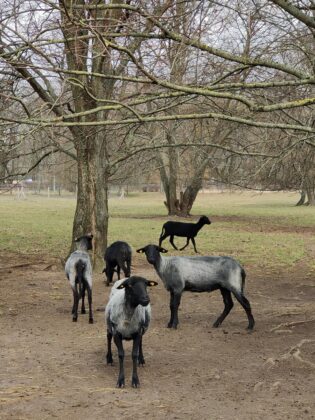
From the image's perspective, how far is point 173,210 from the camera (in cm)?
3594

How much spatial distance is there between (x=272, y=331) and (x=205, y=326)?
1075mm

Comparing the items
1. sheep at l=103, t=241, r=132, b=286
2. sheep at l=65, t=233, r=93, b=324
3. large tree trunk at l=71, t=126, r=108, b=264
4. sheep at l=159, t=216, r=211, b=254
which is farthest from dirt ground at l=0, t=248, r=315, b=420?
sheep at l=159, t=216, r=211, b=254

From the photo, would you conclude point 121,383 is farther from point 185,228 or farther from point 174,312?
point 185,228

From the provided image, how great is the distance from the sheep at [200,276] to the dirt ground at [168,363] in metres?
0.41

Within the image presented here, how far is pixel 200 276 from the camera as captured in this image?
9031mm

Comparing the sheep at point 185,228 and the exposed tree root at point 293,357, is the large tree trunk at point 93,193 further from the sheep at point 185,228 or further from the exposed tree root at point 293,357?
the exposed tree root at point 293,357

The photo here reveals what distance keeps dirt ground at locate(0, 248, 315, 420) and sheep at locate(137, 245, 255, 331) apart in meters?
0.41

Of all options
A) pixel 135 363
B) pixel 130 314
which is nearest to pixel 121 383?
pixel 135 363

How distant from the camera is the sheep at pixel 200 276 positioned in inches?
352

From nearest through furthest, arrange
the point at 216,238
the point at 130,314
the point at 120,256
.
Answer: the point at 130,314
the point at 120,256
the point at 216,238

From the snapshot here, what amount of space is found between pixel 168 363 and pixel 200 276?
6.99 ft

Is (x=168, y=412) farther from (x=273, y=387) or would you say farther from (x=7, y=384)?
(x=7, y=384)

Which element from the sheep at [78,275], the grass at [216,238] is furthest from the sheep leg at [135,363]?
the grass at [216,238]

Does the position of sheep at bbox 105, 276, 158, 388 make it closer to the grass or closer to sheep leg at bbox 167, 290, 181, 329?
sheep leg at bbox 167, 290, 181, 329
